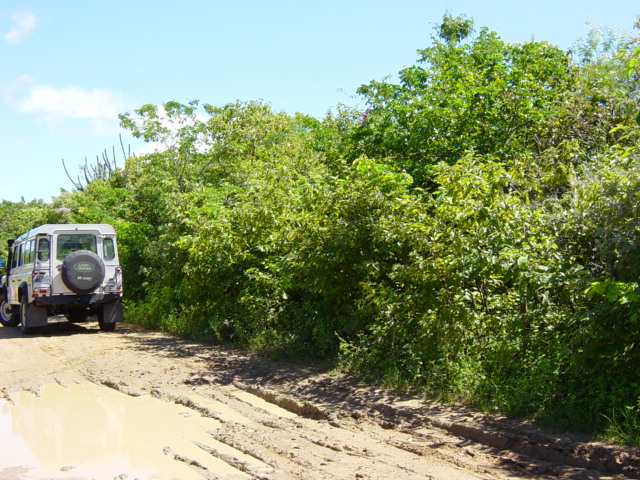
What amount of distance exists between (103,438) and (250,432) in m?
1.59

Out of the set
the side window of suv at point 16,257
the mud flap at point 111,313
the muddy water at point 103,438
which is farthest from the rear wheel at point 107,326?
the muddy water at point 103,438

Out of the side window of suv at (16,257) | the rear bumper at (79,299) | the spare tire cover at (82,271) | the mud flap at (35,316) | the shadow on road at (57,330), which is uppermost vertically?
the side window of suv at (16,257)

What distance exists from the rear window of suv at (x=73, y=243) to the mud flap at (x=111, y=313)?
1377 millimetres

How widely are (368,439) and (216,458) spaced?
1563mm

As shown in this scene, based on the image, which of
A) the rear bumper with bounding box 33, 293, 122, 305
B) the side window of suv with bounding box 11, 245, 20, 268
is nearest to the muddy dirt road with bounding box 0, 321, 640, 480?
the rear bumper with bounding box 33, 293, 122, 305

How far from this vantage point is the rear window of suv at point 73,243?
14773 millimetres

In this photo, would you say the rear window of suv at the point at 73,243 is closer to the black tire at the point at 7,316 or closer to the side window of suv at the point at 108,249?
the side window of suv at the point at 108,249

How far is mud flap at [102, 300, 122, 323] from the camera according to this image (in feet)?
50.0

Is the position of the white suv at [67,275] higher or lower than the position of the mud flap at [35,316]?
higher

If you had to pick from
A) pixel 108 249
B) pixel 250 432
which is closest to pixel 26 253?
pixel 108 249

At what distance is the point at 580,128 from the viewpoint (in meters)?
13.0

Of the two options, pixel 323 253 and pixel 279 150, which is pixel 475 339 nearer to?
pixel 323 253

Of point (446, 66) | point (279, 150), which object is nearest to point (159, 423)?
point (446, 66)

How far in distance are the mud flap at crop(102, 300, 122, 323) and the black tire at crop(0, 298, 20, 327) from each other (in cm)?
346
